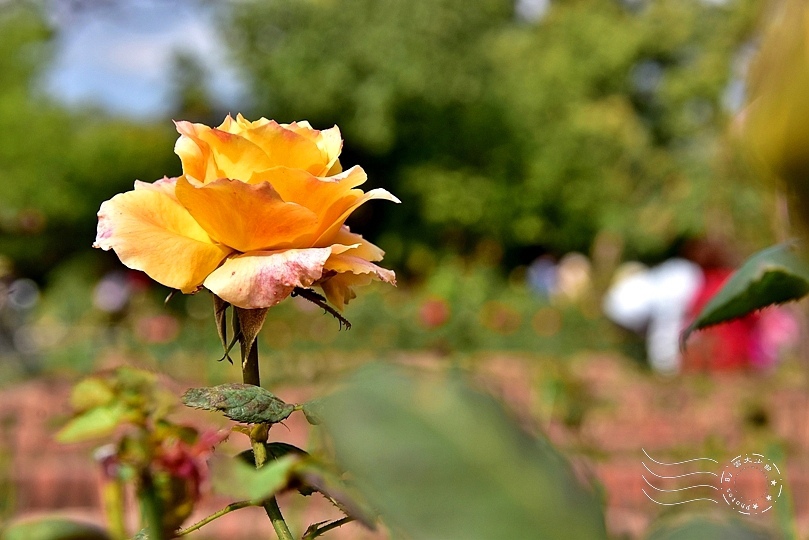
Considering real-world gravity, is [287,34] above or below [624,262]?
above

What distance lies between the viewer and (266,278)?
0.37 metres

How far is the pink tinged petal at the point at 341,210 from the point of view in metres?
0.39

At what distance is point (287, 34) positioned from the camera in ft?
50.2

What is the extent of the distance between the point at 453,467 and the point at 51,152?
52.1 ft

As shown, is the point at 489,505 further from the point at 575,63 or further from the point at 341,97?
the point at 575,63

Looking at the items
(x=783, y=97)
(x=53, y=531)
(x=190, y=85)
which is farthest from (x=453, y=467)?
(x=190, y=85)

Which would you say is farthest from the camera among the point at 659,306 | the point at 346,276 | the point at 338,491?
the point at 659,306

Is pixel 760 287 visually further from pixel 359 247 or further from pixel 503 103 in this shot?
pixel 503 103

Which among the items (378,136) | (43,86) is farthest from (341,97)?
(43,86)

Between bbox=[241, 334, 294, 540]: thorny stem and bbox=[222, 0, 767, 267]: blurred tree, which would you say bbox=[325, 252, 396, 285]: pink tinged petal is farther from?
bbox=[222, 0, 767, 267]: blurred tree

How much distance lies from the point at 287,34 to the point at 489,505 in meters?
15.6

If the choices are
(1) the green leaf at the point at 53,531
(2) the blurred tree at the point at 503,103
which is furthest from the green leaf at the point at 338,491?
(2) the blurred tree at the point at 503,103

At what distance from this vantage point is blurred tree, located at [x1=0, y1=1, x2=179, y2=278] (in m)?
14.9

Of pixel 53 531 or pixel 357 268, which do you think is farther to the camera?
pixel 53 531
